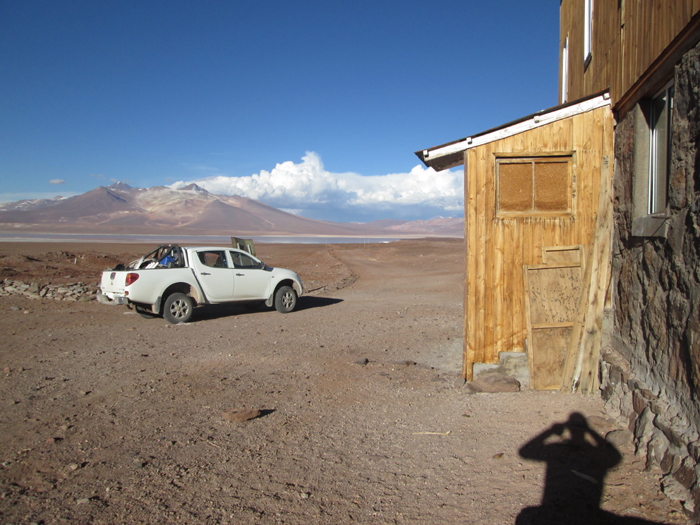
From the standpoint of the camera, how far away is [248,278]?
11.9 m

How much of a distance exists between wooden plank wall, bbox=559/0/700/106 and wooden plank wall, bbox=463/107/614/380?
633 mm

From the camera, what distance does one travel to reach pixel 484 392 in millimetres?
6004

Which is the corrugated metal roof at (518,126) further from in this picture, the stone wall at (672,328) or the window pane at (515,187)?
the stone wall at (672,328)

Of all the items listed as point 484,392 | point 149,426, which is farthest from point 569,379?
point 149,426

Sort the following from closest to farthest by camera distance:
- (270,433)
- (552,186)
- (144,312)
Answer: (270,433)
(552,186)
(144,312)

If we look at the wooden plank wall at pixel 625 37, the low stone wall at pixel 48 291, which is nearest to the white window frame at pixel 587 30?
the wooden plank wall at pixel 625 37

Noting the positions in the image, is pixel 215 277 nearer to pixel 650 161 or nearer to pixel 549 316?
pixel 549 316

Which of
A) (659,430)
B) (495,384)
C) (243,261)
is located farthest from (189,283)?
(659,430)

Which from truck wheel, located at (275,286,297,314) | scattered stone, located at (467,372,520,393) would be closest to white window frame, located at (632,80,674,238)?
scattered stone, located at (467,372,520,393)

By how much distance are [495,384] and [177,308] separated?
7.55 meters

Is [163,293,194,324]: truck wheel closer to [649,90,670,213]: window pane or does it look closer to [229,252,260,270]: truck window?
[229,252,260,270]: truck window

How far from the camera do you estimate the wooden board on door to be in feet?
19.3

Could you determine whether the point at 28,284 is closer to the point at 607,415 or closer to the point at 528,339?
the point at 528,339

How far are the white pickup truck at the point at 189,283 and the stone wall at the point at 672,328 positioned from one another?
868cm
